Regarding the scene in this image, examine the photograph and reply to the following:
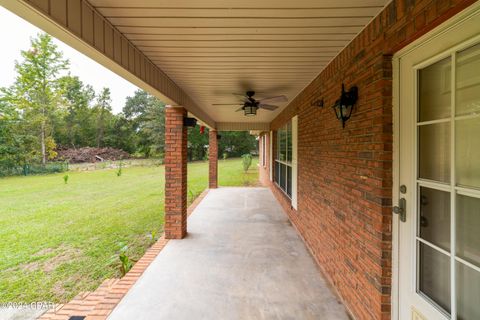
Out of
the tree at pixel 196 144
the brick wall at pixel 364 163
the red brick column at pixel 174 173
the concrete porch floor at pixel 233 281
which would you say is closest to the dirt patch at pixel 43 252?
the red brick column at pixel 174 173

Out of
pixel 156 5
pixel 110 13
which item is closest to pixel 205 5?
pixel 156 5

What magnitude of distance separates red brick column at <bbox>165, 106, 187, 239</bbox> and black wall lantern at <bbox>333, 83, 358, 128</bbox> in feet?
8.98

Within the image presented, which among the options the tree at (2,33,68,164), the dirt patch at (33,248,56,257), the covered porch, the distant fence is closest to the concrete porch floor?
the covered porch

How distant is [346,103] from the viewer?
7.48 feet

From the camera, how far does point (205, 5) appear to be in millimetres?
1675

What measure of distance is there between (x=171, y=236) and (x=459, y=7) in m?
Answer: 4.37

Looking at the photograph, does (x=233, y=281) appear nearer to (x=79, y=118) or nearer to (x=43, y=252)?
(x=43, y=252)

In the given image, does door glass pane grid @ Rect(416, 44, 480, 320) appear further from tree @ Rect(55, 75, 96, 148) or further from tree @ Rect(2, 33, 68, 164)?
tree @ Rect(55, 75, 96, 148)

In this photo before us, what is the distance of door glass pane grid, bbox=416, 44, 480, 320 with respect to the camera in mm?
1195

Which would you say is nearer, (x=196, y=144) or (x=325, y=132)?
(x=325, y=132)

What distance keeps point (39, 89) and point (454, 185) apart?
28001 mm

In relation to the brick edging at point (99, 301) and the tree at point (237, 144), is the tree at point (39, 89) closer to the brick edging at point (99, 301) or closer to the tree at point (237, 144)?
the tree at point (237, 144)

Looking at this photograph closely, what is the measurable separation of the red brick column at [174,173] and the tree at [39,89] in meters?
20.7

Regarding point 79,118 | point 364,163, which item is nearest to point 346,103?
point 364,163
